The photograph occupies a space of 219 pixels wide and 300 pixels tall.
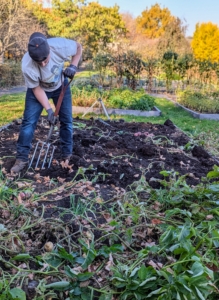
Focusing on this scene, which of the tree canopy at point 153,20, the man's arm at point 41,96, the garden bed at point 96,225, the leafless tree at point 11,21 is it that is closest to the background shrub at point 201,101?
the garden bed at point 96,225

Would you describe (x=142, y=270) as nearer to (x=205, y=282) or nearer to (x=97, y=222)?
(x=205, y=282)

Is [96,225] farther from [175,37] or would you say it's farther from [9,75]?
[175,37]

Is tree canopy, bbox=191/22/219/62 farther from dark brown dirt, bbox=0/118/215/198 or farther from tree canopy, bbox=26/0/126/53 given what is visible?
dark brown dirt, bbox=0/118/215/198

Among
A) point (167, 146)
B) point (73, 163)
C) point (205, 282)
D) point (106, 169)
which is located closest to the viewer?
point (205, 282)

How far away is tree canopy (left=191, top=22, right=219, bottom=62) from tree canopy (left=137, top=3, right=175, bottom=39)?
537 inches

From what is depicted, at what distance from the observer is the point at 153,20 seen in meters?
36.0

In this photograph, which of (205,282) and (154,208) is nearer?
(205,282)

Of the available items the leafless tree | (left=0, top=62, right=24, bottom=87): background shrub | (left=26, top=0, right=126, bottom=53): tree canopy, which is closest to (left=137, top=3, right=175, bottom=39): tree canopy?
(left=26, top=0, right=126, bottom=53): tree canopy

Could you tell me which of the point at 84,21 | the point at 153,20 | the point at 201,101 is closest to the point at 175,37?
the point at 84,21

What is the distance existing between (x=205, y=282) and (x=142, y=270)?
12.4 inches

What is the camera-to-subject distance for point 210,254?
207 centimetres

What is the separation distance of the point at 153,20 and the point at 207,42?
15.7 meters

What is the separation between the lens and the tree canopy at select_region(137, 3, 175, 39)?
117ft

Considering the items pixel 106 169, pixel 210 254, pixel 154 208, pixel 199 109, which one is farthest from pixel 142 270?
pixel 199 109
